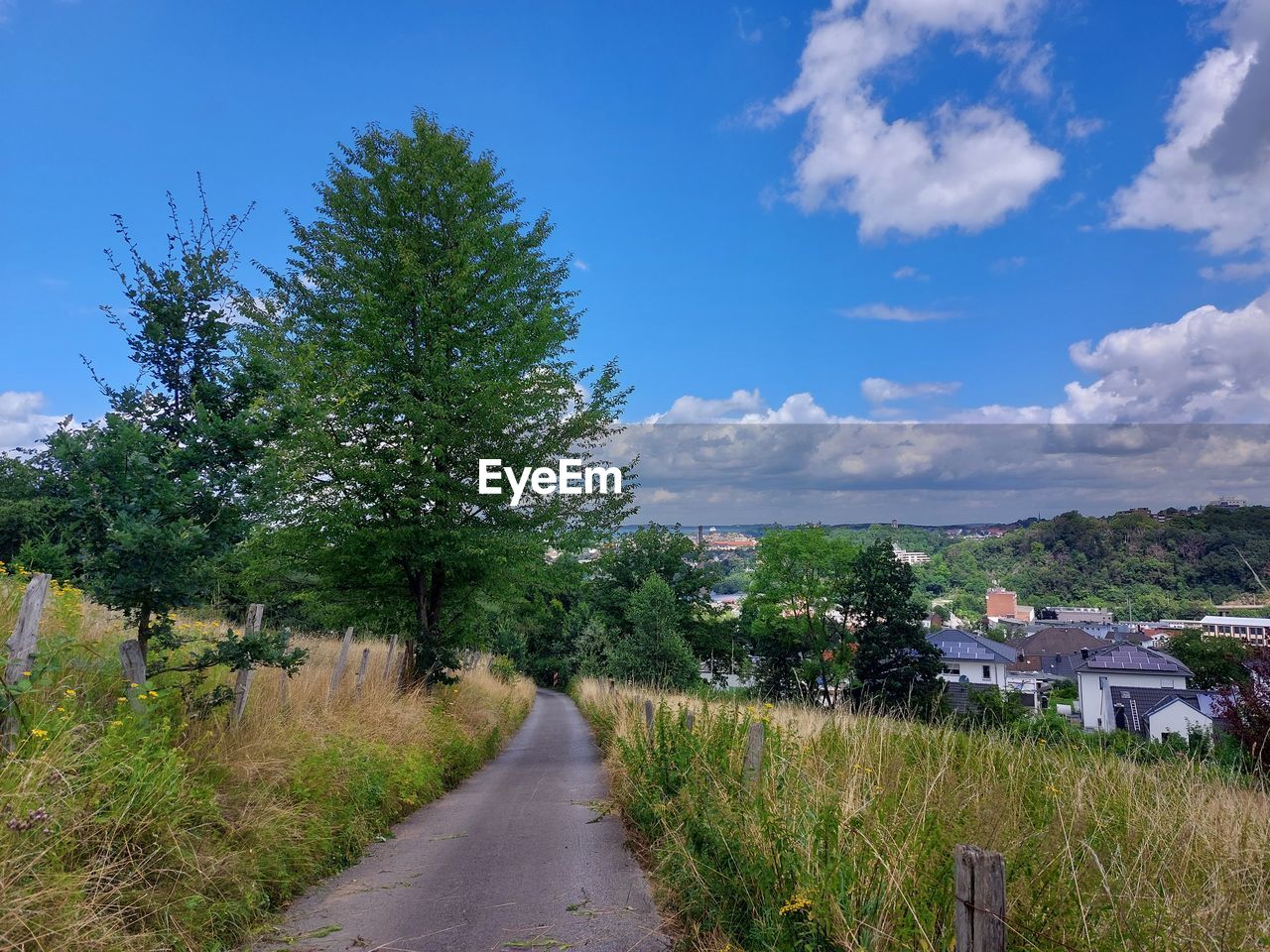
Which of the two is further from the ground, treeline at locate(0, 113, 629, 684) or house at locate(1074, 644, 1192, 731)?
treeline at locate(0, 113, 629, 684)

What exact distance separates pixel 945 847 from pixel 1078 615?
153008 millimetres

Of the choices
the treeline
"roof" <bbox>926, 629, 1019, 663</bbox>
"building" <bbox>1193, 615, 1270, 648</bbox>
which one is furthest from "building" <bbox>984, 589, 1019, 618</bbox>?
the treeline

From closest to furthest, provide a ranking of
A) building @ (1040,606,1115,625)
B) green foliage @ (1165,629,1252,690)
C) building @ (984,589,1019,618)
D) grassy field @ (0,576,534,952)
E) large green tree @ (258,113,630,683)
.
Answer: grassy field @ (0,576,534,952) → large green tree @ (258,113,630,683) → green foliage @ (1165,629,1252,690) → building @ (1040,606,1115,625) → building @ (984,589,1019,618)

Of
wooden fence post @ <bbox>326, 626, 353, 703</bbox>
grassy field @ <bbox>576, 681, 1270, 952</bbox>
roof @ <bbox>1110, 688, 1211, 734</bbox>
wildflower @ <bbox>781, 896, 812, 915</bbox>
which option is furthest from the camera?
roof @ <bbox>1110, 688, 1211, 734</bbox>

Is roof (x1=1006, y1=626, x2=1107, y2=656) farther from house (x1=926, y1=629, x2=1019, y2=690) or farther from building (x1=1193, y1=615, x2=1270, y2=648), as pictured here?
house (x1=926, y1=629, x2=1019, y2=690)

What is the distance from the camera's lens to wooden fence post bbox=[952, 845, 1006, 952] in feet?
7.98

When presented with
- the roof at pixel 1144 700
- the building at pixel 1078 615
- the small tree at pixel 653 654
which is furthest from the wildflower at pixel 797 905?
the building at pixel 1078 615

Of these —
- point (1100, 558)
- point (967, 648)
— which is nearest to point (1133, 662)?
point (967, 648)

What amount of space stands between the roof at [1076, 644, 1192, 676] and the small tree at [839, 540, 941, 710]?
1698 centimetres

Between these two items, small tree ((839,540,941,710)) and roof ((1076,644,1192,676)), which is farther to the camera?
roof ((1076,644,1192,676))

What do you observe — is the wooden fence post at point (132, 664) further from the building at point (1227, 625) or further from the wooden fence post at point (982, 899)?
the building at point (1227, 625)

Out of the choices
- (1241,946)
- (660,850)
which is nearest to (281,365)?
(660,850)

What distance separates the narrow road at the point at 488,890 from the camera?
4.75 m

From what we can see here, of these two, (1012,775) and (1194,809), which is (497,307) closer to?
(1012,775)
